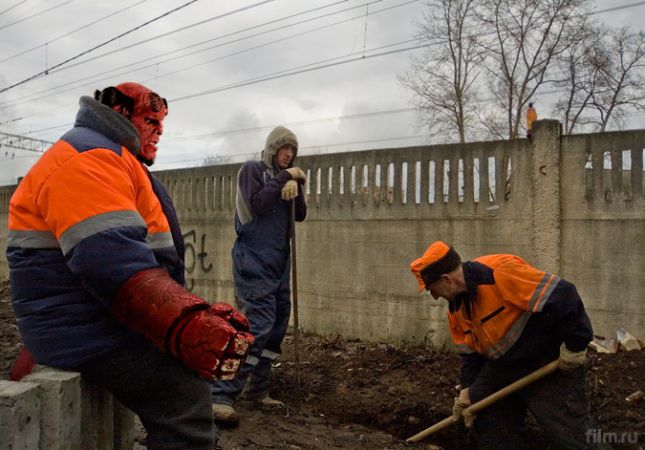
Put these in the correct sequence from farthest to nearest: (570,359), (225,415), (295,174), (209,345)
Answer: (295,174) < (225,415) < (570,359) < (209,345)

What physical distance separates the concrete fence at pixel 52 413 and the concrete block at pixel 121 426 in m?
0.14

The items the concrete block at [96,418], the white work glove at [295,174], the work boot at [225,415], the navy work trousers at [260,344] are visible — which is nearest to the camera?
the concrete block at [96,418]

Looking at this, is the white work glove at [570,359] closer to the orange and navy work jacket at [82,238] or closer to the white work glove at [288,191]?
the white work glove at [288,191]

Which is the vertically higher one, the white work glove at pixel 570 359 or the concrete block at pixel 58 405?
the concrete block at pixel 58 405

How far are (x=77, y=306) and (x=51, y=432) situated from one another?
401mm

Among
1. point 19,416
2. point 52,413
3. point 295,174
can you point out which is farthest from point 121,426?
point 295,174

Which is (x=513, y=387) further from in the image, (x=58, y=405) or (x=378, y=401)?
(x=58, y=405)

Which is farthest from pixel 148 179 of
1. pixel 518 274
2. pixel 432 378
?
pixel 432 378

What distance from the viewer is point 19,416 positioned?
1.62 m

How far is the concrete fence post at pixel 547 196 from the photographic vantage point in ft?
16.8

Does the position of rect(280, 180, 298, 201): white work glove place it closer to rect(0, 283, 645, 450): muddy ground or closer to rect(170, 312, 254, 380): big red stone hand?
A: rect(0, 283, 645, 450): muddy ground

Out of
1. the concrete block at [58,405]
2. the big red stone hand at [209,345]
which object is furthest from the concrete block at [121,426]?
the big red stone hand at [209,345]

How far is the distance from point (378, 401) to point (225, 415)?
1549mm

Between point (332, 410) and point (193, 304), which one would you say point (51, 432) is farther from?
point (332, 410)
